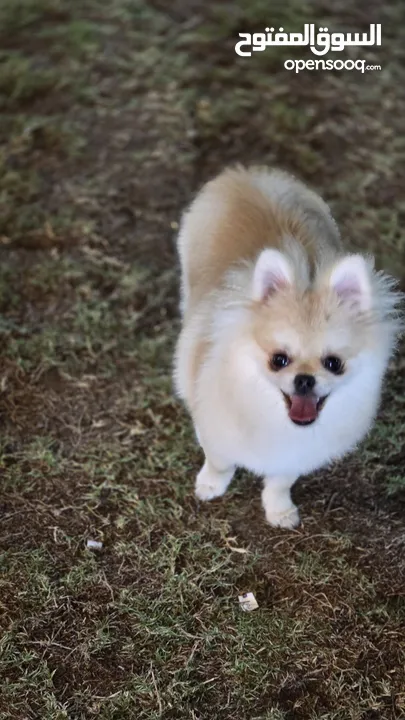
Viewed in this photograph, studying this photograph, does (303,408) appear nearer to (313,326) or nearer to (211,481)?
(313,326)

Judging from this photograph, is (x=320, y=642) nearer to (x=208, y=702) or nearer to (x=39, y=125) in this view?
(x=208, y=702)

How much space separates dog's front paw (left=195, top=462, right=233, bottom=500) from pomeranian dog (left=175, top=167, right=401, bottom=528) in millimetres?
19

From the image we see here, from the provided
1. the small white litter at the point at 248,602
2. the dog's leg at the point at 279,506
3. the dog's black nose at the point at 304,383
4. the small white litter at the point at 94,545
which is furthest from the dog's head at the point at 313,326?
the small white litter at the point at 94,545

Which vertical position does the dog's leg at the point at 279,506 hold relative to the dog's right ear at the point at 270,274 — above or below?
below

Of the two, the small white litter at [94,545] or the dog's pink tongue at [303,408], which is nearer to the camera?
the dog's pink tongue at [303,408]

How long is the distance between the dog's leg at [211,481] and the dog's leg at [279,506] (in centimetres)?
12

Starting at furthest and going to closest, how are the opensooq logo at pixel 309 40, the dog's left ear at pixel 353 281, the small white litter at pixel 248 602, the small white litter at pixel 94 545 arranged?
the opensooq logo at pixel 309 40 < the small white litter at pixel 94 545 < the small white litter at pixel 248 602 < the dog's left ear at pixel 353 281

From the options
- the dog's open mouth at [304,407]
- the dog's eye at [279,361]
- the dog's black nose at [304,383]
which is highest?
the dog's eye at [279,361]

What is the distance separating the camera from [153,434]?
2.79m

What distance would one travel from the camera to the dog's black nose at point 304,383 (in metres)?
1.93

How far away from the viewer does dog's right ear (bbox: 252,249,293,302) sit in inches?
76.4

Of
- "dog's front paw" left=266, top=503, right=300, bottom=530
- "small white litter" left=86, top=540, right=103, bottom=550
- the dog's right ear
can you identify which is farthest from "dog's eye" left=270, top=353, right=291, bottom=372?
"small white litter" left=86, top=540, right=103, bottom=550

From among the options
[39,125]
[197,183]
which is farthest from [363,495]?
[39,125]

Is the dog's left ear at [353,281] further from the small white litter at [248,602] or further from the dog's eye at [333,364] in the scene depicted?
the small white litter at [248,602]
